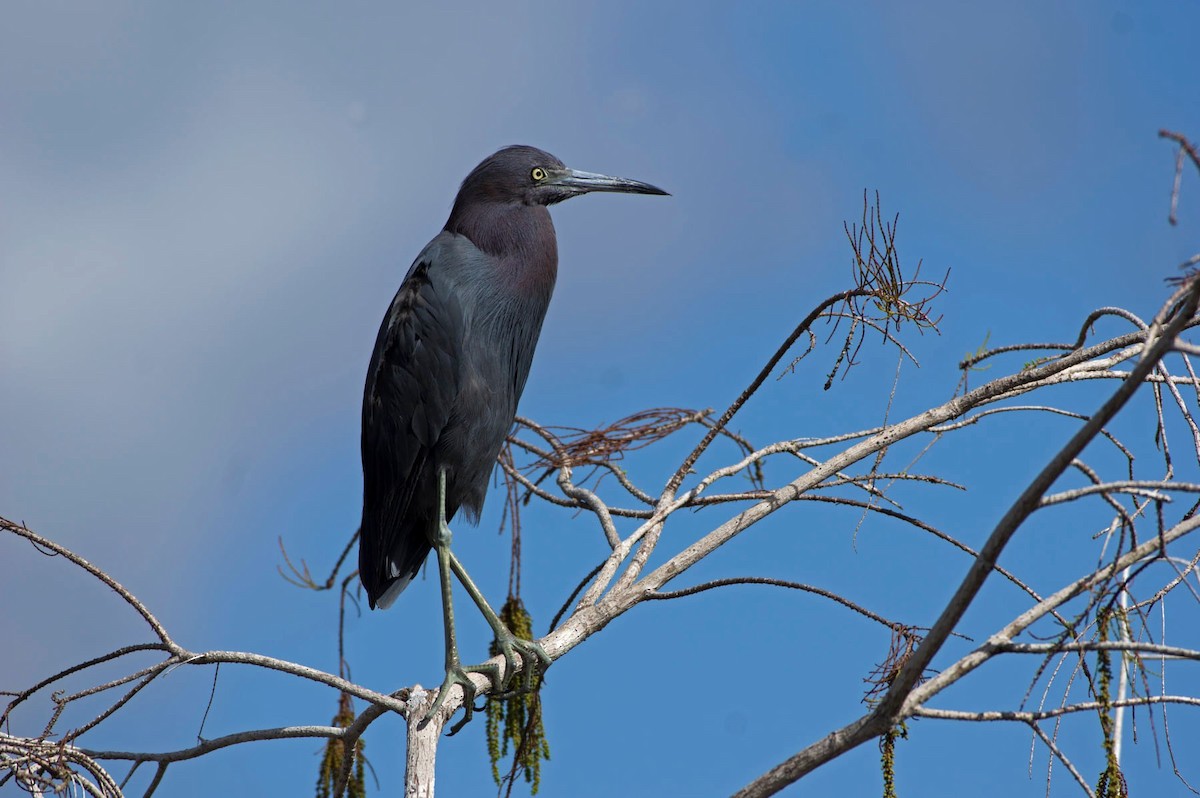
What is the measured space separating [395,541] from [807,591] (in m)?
1.45

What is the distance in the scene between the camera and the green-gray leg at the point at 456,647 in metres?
3.25

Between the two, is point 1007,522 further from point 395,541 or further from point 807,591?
point 395,541

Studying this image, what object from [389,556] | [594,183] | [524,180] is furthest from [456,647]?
[594,183]

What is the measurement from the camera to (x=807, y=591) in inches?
129

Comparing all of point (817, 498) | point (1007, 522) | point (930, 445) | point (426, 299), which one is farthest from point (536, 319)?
point (1007, 522)

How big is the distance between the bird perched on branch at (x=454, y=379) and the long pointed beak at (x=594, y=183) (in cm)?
13

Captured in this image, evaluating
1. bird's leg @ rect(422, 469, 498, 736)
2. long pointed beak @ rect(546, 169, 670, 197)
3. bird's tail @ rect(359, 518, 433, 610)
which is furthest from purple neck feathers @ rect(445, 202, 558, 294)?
bird's tail @ rect(359, 518, 433, 610)

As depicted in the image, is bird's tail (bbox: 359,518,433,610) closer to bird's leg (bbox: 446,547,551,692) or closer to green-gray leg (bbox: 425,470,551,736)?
green-gray leg (bbox: 425,470,551,736)

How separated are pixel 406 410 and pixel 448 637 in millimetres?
767

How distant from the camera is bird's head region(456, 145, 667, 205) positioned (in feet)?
13.3

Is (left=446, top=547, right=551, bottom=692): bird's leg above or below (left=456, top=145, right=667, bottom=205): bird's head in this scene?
below

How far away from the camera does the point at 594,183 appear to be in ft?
13.8

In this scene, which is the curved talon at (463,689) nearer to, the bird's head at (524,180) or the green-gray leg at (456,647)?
the green-gray leg at (456,647)

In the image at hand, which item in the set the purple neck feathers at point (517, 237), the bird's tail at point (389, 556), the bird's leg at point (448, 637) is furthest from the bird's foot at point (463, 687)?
the purple neck feathers at point (517, 237)
